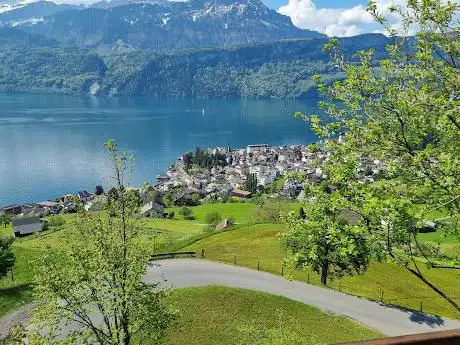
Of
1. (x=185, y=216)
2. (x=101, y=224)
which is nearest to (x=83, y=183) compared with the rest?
(x=185, y=216)

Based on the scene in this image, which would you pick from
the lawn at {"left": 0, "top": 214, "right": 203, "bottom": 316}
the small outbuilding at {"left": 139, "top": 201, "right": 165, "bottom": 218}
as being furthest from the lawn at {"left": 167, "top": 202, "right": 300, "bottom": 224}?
the lawn at {"left": 0, "top": 214, "right": 203, "bottom": 316}

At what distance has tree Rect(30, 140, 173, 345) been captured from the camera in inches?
666

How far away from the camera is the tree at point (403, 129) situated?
9094 mm

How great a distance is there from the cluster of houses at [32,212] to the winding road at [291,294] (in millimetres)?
53360

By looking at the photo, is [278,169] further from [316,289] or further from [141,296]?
[141,296]

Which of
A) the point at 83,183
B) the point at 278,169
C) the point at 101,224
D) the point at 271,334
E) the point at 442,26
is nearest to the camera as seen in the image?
the point at 442,26

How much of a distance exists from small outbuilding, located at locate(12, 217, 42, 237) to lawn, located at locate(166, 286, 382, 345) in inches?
2522

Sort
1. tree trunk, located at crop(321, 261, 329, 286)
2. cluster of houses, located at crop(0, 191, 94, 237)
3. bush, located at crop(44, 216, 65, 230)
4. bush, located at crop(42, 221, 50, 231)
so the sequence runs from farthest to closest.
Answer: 1. cluster of houses, located at crop(0, 191, 94, 237)
2. bush, located at crop(42, 221, 50, 231)
3. bush, located at crop(44, 216, 65, 230)
4. tree trunk, located at crop(321, 261, 329, 286)

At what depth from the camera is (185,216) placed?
99.8 meters

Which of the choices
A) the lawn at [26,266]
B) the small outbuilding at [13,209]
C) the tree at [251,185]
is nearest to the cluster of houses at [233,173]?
the tree at [251,185]

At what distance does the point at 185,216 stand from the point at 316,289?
68055mm

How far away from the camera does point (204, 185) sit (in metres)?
157

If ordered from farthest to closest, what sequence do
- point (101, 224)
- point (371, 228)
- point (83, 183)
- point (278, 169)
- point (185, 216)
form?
1. point (278, 169)
2. point (83, 183)
3. point (185, 216)
4. point (101, 224)
5. point (371, 228)

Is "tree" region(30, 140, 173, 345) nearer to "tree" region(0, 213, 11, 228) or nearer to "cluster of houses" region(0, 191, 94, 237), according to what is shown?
"cluster of houses" region(0, 191, 94, 237)
